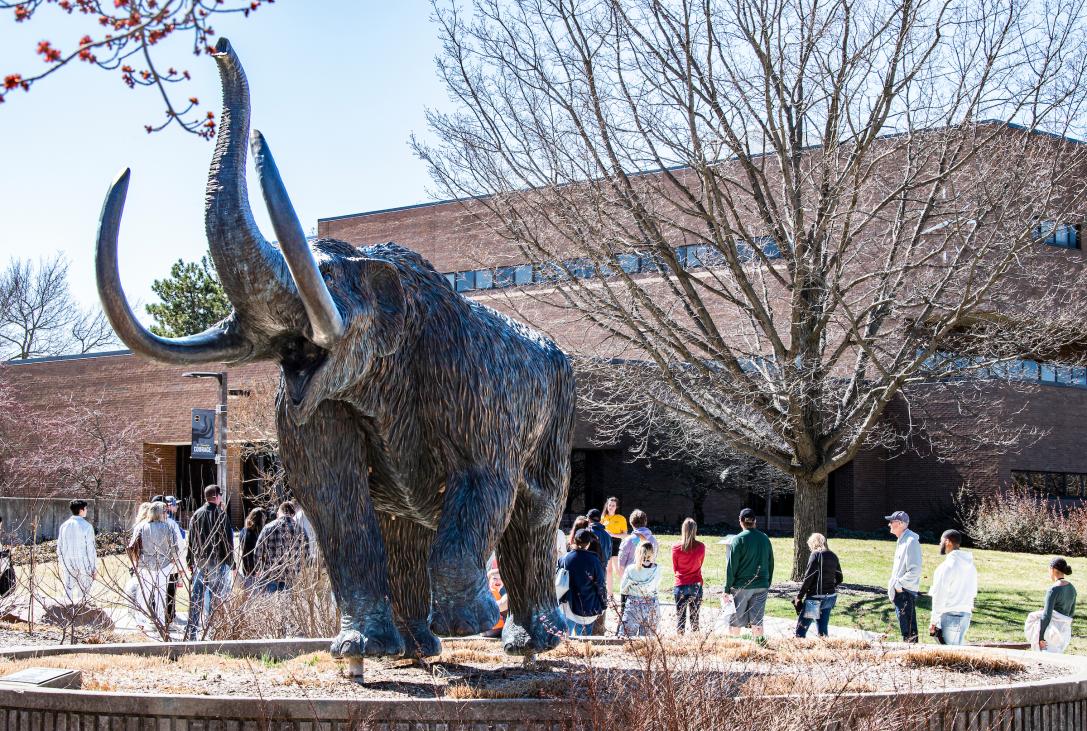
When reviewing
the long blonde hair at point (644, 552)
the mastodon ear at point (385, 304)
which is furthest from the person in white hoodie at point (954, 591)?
the mastodon ear at point (385, 304)

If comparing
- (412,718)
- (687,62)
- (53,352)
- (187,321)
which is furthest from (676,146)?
(53,352)

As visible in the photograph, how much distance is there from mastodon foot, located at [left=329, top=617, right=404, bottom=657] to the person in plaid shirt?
12.7 feet

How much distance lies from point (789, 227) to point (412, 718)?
11.3m

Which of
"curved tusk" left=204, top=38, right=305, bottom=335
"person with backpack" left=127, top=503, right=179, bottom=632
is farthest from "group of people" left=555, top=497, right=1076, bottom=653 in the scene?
"curved tusk" left=204, top=38, right=305, bottom=335

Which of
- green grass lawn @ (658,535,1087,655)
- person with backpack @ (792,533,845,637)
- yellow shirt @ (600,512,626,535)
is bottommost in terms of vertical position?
green grass lawn @ (658,535,1087,655)

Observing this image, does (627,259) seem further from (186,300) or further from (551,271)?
(186,300)

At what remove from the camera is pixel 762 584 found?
11.2m

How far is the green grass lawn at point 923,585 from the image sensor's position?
1483 cm

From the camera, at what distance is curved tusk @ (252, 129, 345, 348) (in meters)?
4.12

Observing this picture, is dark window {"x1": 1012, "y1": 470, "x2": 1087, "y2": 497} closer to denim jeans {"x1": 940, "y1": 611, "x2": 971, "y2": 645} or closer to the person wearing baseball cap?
the person wearing baseball cap

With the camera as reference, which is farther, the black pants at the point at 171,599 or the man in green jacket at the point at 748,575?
the man in green jacket at the point at 748,575

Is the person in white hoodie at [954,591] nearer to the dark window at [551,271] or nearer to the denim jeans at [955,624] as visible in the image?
the denim jeans at [955,624]

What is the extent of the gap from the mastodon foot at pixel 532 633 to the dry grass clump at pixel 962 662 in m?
2.05

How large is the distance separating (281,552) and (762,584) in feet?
14.8
